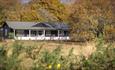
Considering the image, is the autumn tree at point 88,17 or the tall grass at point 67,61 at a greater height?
the tall grass at point 67,61

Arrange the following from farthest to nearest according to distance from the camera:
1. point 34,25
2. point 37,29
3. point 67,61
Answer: point 37,29, point 34,25, point 67,61

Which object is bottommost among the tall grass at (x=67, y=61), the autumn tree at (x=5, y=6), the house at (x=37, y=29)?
the house at (x=37, y=29)

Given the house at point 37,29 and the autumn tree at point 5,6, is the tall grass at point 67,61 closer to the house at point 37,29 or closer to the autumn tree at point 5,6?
the house at point 37,29

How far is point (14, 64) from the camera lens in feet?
20.9

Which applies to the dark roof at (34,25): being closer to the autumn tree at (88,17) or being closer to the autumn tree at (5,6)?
the autumn tree at (5,6)

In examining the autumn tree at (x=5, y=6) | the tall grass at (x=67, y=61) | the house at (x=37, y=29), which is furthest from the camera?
the house at (x=37, y=29)

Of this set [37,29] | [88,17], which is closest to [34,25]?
[37,29]

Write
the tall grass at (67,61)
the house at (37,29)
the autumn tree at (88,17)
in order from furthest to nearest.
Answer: the house at (37,29) → the autumn tree at (88,17) → the tall grass at (67,61)

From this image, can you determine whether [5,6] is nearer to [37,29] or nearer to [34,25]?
[34,25]

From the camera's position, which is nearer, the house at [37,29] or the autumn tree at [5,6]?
the autumn tree at [5,6]

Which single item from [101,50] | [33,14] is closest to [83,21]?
[33,14]

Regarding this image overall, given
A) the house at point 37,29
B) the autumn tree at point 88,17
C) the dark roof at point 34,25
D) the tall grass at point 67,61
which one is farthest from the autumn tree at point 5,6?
the tall grass at point 67,61

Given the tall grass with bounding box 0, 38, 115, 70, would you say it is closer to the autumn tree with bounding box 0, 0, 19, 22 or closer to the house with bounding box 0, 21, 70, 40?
the house with bounding box 0, 21, 70, 40

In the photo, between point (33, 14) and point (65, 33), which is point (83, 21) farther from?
point (33, 14)
